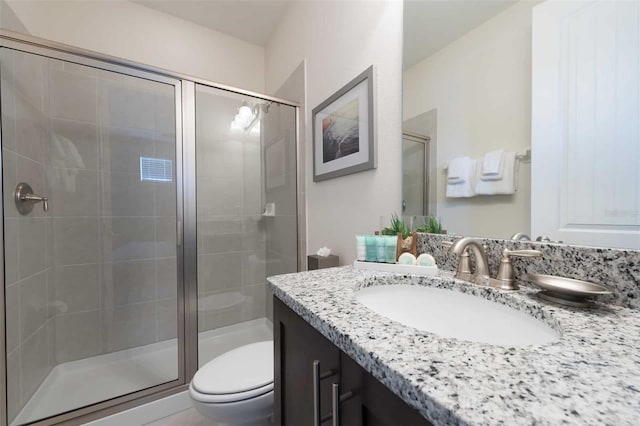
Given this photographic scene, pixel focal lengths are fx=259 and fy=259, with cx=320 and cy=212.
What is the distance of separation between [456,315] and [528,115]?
540mm

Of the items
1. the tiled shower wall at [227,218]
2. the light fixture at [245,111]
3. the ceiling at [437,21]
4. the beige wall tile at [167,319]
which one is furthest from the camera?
the light fixture at [245,111]

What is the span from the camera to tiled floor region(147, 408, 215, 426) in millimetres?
1270

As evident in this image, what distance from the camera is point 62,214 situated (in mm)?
1575

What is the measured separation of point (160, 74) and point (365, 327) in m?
1.72

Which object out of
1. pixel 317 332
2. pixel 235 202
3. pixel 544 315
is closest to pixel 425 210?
pixel 544 315

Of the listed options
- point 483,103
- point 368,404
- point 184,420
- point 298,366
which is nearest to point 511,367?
point 368,404

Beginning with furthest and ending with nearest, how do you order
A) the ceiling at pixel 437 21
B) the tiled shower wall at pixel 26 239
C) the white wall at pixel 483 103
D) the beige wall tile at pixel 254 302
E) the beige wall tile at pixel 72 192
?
the beige wall tile at pixel 254 302
the beige wall tile at pixel 72 192
the tiled shower wall at pixel 26 239
the ceiling at pixel 437 21
the white wall at pixel 483 103

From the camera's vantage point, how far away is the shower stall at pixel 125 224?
49.2 inches

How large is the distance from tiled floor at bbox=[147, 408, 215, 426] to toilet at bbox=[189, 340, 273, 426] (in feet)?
1.35

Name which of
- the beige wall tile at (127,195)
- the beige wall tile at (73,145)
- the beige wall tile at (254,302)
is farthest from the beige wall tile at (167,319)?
the beige wall tile at (73,145)

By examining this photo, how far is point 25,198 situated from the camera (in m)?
1.29

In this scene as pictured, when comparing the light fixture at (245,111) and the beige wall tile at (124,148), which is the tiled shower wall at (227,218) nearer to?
the light fixture at (245,111)

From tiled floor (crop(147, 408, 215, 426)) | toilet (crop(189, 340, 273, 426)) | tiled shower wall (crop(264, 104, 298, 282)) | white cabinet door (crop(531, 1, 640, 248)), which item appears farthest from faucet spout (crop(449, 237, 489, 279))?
tiled floor (crop(147, 408, 215, 426))

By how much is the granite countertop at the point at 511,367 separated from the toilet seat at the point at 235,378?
0.66 m
